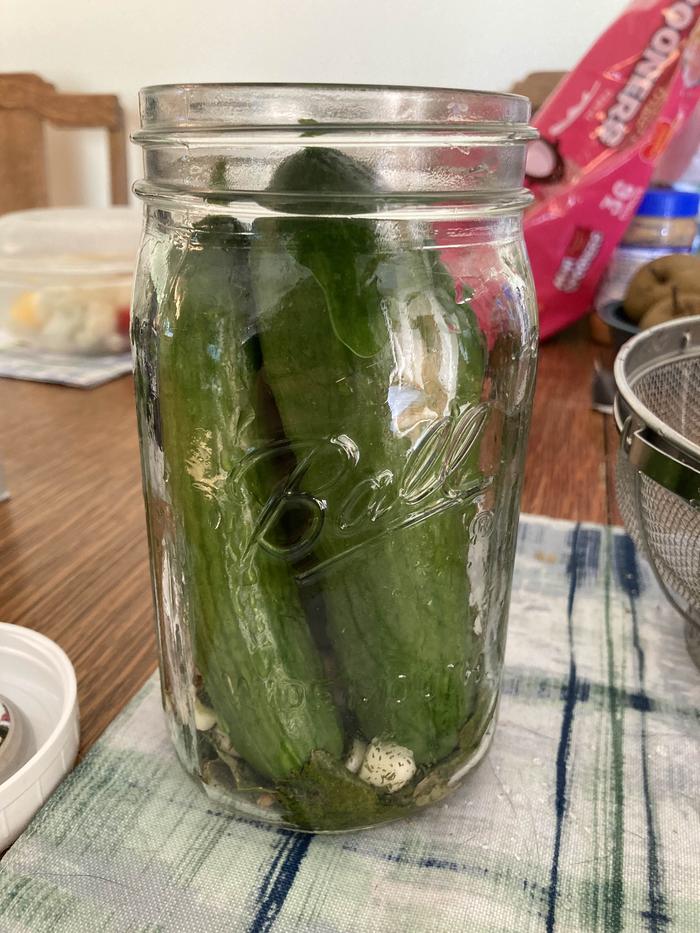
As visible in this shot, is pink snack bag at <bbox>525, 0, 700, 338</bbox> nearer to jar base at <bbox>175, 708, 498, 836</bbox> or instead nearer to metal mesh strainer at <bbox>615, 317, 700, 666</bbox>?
metal mesh strainer at <bbox>615, 317, 700, 666</bbox>

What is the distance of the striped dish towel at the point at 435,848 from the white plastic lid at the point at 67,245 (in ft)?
2.16

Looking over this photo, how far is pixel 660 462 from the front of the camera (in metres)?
0.32

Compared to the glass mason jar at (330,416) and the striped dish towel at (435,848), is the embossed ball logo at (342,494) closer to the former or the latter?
the glass mason jar at (330,416)

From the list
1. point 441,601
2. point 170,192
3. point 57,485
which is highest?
point 170,192

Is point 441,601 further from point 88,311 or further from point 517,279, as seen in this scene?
point 88,311

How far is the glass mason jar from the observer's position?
0.75 ft

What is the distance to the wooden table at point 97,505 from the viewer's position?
1.29ft

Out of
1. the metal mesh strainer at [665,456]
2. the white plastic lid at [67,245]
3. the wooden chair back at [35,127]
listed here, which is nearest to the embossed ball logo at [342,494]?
the metal mesh strainer at [665,456]

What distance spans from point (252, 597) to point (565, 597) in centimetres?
25

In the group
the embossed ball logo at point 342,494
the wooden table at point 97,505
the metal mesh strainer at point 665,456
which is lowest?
the wooden table at point 97,505

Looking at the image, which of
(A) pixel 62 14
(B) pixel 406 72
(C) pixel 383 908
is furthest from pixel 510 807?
(A) pixel 62 14

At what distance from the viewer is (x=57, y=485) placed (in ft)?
1.88

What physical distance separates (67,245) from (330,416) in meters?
0.82

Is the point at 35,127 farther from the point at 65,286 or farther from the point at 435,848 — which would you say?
the point at 435,848
